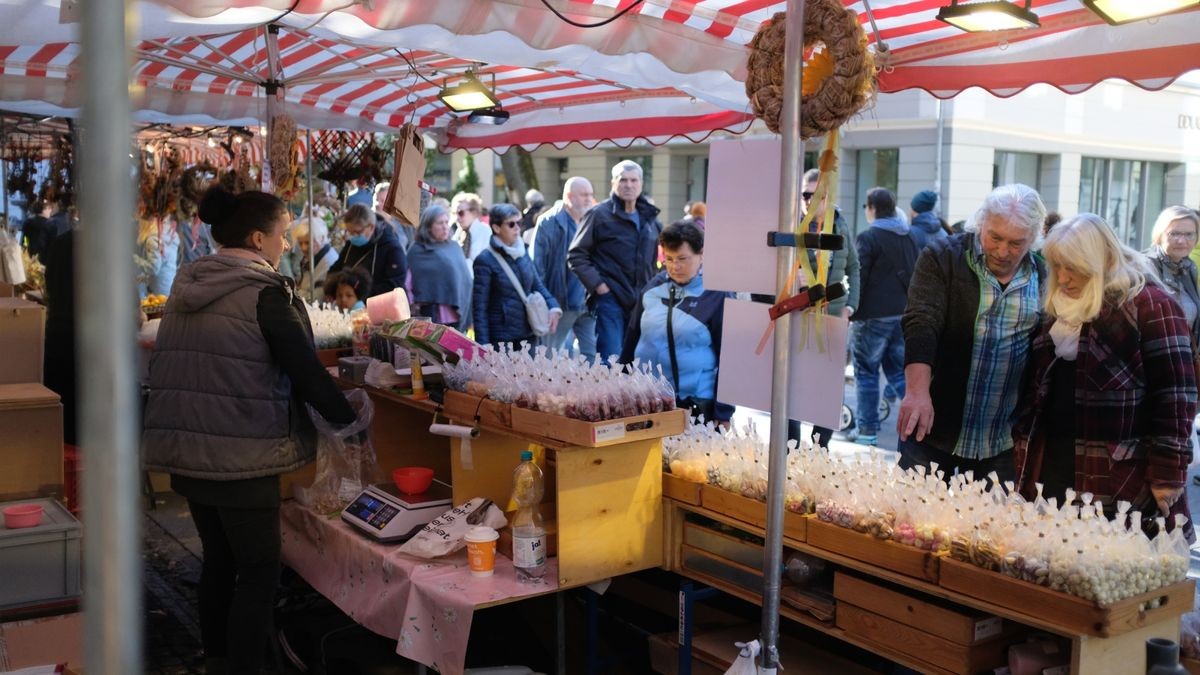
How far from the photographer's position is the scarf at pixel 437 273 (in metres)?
7.66

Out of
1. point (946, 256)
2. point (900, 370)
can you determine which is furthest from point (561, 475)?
point (900, 370)

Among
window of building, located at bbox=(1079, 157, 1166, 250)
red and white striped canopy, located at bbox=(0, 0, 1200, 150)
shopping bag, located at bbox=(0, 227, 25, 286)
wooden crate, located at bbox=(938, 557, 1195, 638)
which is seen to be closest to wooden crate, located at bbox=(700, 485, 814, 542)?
wooden crate, located at bbox=(938, 557, 1195, 638)

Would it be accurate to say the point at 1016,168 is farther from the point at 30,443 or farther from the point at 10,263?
the point at 30,443

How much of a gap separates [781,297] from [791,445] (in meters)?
0.90

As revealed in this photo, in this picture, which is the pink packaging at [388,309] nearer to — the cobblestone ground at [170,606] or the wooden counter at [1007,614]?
the cobblestone ground at [170,606]

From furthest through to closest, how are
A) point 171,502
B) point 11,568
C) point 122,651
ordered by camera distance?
point 171,502 → point 11,568 → point 122,651

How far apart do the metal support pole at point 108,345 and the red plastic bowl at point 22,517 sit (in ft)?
7.62

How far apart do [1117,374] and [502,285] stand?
484cm

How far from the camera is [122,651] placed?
3.05 ft

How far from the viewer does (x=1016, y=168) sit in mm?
19016

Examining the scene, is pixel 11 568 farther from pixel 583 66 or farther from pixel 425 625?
pixel 583 66

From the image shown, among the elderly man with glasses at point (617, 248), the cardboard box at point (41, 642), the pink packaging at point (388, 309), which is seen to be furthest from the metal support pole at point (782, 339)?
the elderly man with glasses at point (617, 248)

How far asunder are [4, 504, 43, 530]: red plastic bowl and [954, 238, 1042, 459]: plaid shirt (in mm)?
2796

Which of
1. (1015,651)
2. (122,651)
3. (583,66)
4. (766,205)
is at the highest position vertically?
(583,66)
